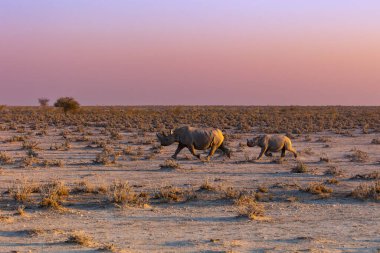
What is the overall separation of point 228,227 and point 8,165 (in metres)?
10.9

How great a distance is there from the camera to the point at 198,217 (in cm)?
1093

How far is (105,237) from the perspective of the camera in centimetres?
928

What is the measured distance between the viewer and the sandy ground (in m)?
8.88

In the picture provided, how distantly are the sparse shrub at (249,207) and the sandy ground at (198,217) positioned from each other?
0.40ft

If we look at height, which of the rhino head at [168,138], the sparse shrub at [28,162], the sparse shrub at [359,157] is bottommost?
the sparse shrub at [28,162]

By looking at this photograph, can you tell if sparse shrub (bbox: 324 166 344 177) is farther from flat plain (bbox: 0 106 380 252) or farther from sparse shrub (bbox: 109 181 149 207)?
sparse shrub (bbox: 109 181 149 207)

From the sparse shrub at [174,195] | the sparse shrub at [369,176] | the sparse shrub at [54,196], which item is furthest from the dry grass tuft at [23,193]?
the sparse shrub at [369,176]

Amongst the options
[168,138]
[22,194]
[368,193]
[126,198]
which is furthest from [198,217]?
[168,138]

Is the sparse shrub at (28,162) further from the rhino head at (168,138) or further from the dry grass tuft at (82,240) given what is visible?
the dry grass tuft at (82,240)

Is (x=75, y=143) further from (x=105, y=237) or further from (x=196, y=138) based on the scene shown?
(x=105, y=237)

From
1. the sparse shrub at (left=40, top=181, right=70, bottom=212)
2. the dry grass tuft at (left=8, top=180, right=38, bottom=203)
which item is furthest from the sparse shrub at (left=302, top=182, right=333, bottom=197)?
the dry grass tuft at (left=8, top=180, right=38, bottom=203)

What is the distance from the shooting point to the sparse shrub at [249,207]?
10.7 meters

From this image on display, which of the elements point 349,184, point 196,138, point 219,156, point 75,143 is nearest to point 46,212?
point 349,184

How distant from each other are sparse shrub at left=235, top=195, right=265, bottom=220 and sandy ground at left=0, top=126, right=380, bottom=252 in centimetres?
12
